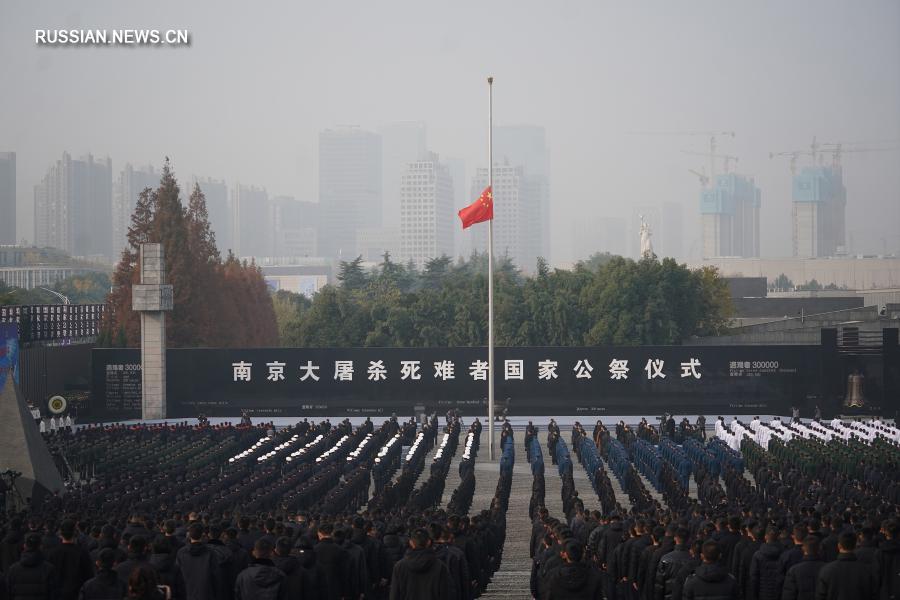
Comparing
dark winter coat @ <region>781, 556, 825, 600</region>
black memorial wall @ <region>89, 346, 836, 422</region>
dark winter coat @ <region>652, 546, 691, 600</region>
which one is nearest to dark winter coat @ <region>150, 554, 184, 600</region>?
dark winter coat @ <region>652, 546, 691, 600</region>

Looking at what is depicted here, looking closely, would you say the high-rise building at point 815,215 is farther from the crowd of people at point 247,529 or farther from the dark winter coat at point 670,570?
the dark winter coat at point 670,570

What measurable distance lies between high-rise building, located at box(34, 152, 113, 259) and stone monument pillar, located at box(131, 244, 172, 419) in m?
139

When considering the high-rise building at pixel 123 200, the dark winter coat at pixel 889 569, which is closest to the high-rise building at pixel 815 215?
the high-rise building at pixel 123 200

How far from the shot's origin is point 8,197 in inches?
6156

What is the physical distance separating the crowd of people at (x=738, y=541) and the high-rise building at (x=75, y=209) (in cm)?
15836

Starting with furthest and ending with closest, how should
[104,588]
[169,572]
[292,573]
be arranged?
[292,573] < [169,572] < [104,588]

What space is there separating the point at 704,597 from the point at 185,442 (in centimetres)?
1879

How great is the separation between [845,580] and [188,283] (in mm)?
47129

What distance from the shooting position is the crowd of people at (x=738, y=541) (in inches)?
313

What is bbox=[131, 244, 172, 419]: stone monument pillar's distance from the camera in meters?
35.1

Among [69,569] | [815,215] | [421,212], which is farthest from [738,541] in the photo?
[815,215]

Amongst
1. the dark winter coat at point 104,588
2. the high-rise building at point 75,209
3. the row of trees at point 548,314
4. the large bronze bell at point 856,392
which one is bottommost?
the large bronze bell at point 856,392

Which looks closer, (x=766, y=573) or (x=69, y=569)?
(x=69, y=569)

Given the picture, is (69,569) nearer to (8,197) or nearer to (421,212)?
(8,197)
